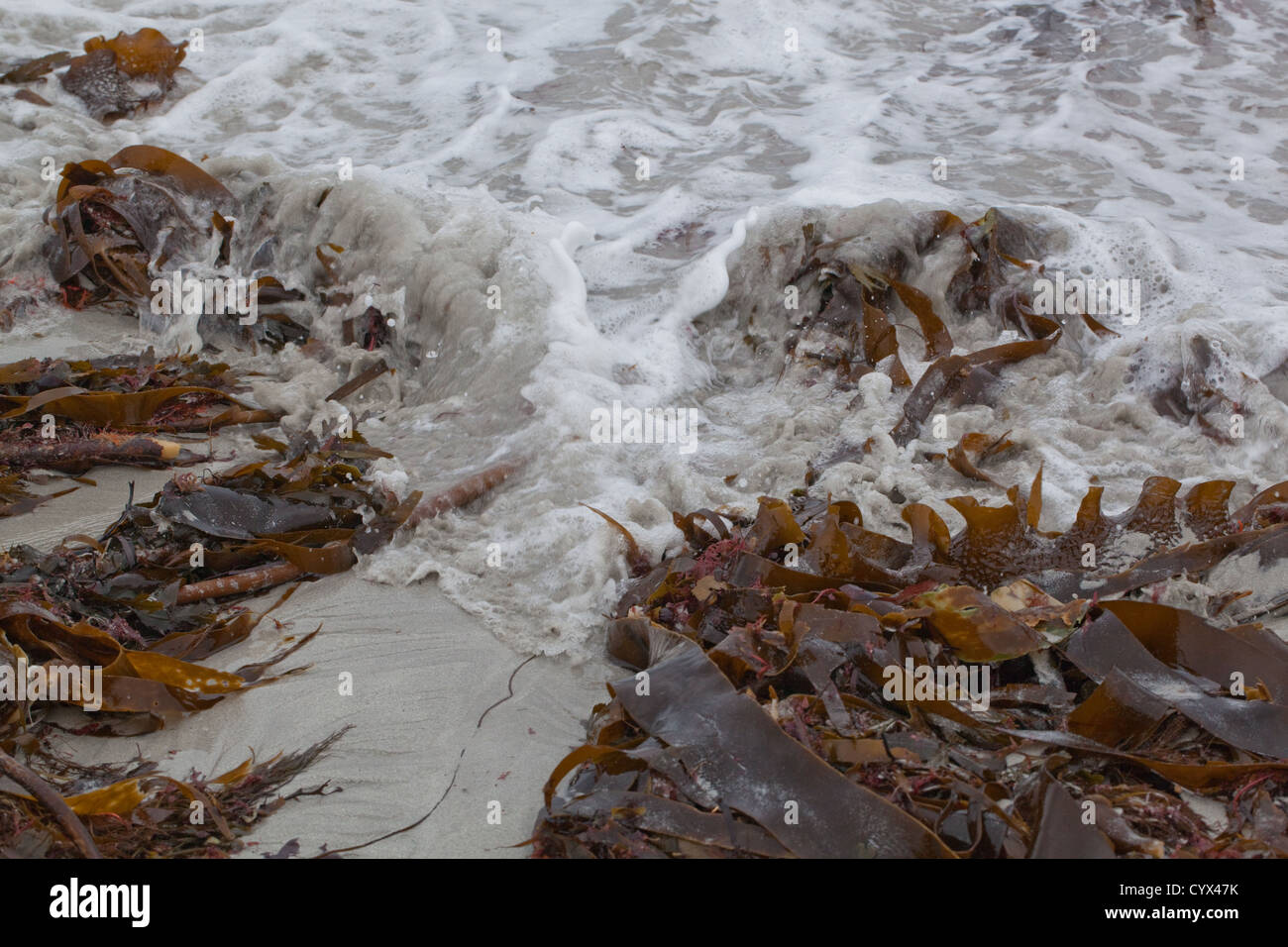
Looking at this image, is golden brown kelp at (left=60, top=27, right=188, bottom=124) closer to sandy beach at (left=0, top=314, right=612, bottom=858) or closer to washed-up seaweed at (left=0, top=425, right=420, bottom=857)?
washed-up seaweed at (left=0, top=425, right=420, bottom=857)

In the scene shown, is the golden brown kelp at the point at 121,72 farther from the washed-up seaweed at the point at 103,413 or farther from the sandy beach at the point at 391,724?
the sandy beach at the point at 391,724

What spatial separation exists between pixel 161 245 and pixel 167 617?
8.93ft

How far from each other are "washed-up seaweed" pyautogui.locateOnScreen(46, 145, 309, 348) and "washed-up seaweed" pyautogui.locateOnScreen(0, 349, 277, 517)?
51 cm

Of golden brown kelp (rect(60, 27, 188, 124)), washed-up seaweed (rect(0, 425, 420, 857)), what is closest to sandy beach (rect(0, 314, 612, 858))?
washed-up seaweed (rect(0, 425, 420, 857))

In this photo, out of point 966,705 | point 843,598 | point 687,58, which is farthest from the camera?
point 687,58

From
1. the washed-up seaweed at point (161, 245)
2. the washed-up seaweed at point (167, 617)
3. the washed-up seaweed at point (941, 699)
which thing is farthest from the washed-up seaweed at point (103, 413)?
the washed-up seaweed at point (941, 699)

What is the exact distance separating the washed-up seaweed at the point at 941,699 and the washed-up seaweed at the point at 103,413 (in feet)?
6.07

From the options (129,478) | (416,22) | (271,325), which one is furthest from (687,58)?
(129,478)

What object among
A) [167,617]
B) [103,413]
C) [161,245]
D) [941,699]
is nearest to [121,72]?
[161,245]

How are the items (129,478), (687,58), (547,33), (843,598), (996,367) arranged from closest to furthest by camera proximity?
(843,598) → (129,478) → (996,367) → (687,58) → (547,33)

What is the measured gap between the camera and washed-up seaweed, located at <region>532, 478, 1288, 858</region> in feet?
5.92
